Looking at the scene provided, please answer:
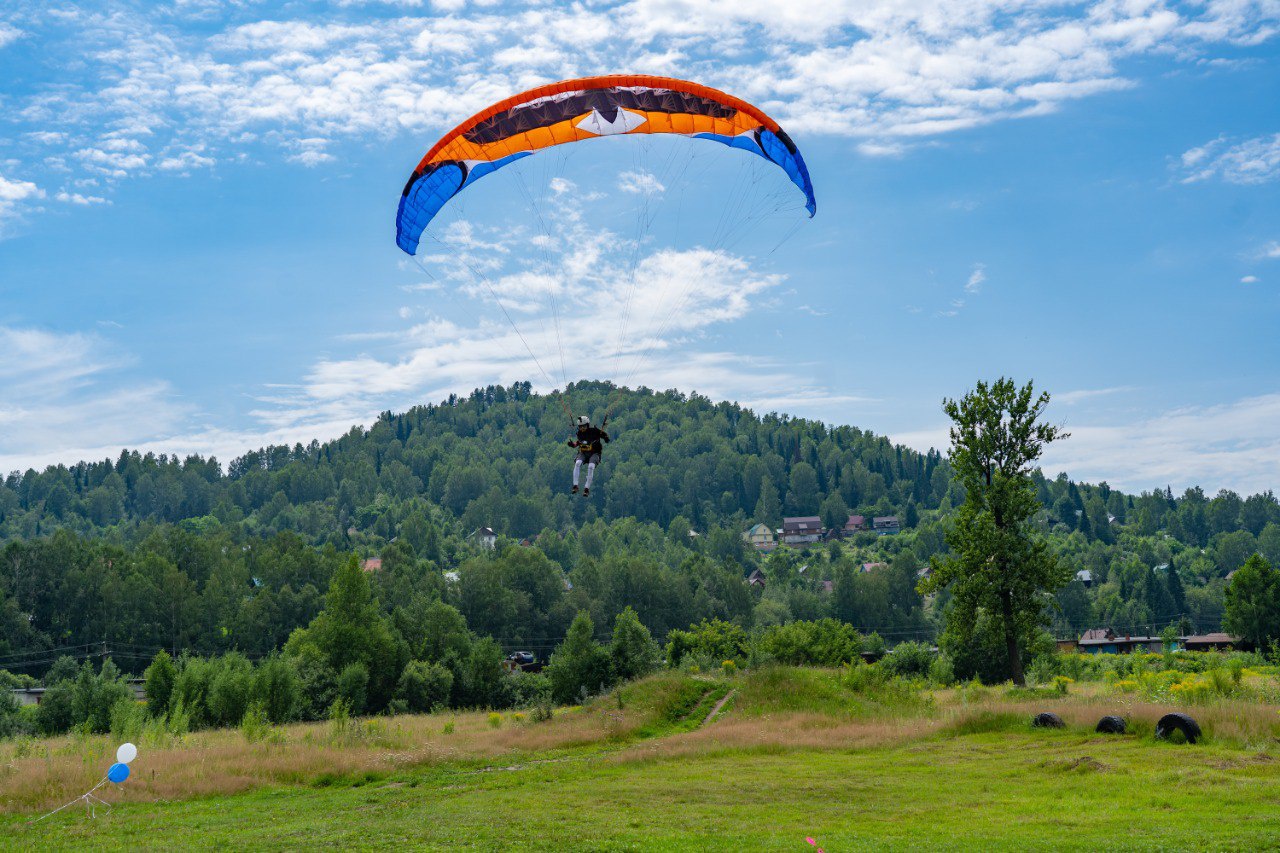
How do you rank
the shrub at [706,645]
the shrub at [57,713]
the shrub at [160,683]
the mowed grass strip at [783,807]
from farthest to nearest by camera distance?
1. the shrub at [706,645]
2. the shrub at [57,713]
3. the shrub at [160,683]
4. the mowed grass strip at [783,807]

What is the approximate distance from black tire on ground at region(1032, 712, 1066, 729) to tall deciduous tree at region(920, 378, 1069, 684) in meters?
9.20

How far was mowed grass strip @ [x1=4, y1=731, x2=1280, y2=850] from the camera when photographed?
1390 centimetres

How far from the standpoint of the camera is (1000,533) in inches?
1316

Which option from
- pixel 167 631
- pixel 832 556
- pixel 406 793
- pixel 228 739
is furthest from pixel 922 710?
pixel 832 556

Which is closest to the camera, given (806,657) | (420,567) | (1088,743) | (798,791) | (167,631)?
(798,791)

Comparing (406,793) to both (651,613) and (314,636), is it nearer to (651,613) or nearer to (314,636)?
(314,636)

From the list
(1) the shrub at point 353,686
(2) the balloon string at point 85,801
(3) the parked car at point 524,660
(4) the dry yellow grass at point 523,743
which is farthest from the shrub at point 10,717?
(3) the parked car at point 524,660

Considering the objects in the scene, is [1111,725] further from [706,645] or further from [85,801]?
[706,645]

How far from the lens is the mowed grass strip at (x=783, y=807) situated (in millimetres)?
13898

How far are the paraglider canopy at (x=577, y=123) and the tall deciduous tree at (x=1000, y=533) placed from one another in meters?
15.0

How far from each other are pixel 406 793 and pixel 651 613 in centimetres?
9148

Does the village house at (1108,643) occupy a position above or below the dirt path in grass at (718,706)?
below

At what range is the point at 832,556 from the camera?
188500mm

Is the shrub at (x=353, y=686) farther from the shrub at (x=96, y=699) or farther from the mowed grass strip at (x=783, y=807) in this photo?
the mowed grass strip at (x=783, y=807)
